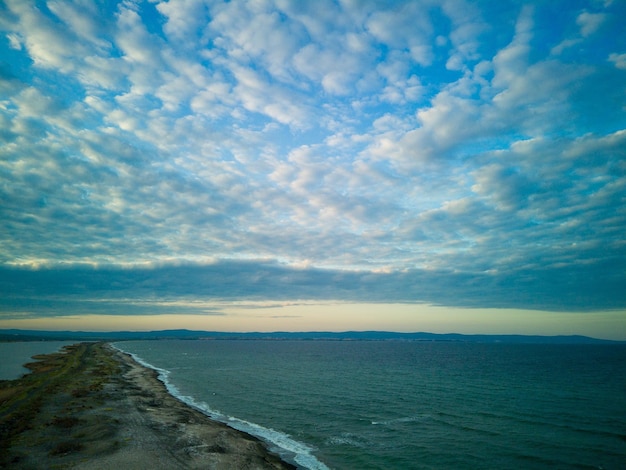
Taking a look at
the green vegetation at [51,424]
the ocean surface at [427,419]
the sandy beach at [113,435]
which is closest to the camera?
the sandy beach at [113,435]

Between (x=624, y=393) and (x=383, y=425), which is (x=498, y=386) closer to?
(x=624, y=393)

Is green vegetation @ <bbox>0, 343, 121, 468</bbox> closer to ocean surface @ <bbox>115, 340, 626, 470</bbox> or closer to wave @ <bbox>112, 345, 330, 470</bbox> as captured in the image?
wave @ <bbox>112, 345, 330, 470</bbox>

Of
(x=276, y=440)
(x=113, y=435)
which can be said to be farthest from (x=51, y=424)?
(x=276, y=440)

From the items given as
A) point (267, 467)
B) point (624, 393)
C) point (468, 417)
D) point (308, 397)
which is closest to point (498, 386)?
point (624, 393)

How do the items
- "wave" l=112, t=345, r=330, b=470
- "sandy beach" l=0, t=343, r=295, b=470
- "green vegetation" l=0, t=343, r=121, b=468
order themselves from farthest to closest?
"wave" l=112, t=345, r=330, b=470
"green vegetation" l=0, t=343, r=121, b=468
"sandy beach" l=0, t=343, r=295, b=470

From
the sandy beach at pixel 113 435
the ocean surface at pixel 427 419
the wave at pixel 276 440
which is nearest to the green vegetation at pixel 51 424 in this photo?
the sandy beach at pixel 113 435

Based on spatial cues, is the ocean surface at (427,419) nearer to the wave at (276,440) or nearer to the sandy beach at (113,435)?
the wave at (276,440)

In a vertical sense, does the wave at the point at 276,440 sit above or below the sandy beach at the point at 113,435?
below

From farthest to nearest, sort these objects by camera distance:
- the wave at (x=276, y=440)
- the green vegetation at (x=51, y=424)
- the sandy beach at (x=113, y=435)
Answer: the wave at (x=276, y=440)
the green vegetation at (x=51, y=424)
the sandy beach at (x=113, y=435)

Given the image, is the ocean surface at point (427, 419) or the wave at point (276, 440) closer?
the wave at point (276, 440)

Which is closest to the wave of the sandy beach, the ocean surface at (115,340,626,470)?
the ocean surface at (115,340,626,470)
